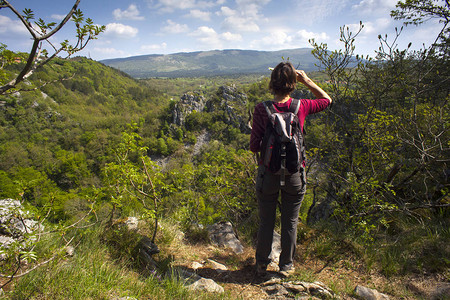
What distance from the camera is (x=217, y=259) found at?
311 cm

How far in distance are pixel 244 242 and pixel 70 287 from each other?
2.43m

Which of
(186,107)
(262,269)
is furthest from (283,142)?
(186,107)

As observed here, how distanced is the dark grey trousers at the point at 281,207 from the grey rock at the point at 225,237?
0.96m

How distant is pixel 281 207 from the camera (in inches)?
95.9

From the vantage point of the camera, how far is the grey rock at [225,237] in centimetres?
344

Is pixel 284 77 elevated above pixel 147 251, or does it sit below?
above

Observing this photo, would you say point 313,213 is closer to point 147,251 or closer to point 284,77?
point 147,251

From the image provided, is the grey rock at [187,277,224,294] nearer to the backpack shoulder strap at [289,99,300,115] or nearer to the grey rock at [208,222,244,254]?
the grey rock at [208,222,244,254]

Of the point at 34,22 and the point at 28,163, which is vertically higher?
the point at 34,22

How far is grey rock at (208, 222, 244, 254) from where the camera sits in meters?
3.44

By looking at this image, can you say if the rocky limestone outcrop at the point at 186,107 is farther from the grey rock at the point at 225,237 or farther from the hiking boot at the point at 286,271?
the hiking boot at the point at 286,271

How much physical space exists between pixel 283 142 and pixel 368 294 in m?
1.74

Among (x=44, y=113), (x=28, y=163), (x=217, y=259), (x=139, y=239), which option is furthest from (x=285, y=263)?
(x=44, y=113)

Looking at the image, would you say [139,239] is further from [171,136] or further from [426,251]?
[171,136]
